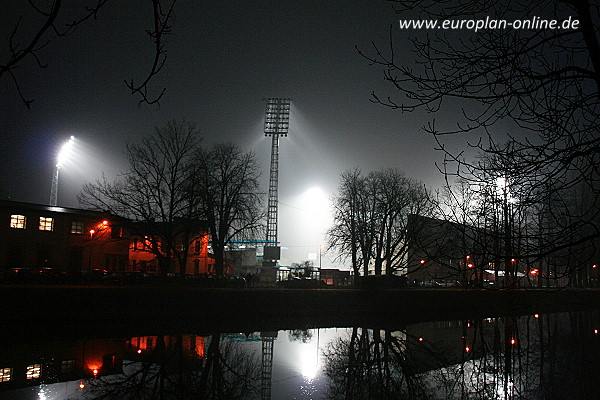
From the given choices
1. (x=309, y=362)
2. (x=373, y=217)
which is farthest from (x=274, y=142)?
(x=309, y=362)

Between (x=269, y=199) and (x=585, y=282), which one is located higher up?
(x=269, y=199)

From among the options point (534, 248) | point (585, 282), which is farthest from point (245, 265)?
point (534, 248)

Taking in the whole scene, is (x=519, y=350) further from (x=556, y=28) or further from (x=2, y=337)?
(x=2, y=337)

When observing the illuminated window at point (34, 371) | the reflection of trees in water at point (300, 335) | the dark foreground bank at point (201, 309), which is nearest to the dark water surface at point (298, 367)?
the illuminated window at point (34, 371)

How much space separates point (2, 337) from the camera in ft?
55.5

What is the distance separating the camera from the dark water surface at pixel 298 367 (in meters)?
9.63

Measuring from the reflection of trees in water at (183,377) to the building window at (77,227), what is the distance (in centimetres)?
4096

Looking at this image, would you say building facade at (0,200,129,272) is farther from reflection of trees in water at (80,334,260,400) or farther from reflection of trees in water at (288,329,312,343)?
reflection of trees in water at (80,334,260,400)

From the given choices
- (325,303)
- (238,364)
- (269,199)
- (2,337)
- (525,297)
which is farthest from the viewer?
(269,199)

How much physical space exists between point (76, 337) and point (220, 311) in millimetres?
9241

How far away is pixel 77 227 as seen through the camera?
5200cm

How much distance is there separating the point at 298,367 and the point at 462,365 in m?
4.52

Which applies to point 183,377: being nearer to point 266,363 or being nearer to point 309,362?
point 266,363

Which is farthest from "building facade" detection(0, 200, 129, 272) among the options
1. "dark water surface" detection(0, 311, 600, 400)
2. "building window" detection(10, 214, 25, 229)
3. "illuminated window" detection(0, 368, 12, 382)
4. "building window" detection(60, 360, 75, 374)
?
"illuminated window" detection(0, 368, 12, 382)
